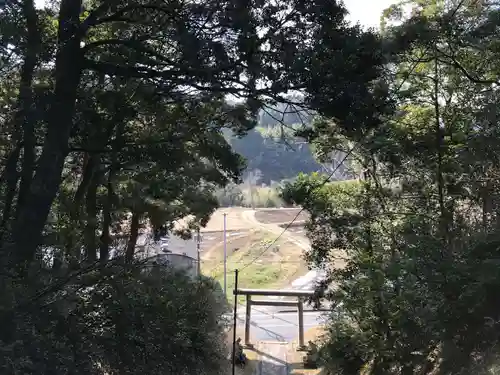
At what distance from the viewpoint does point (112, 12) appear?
3805 mm

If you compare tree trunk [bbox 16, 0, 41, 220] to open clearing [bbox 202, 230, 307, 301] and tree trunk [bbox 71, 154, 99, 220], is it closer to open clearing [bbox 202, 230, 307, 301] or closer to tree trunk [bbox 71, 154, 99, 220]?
tree trunk [bbox 71, 154, 99, 220]

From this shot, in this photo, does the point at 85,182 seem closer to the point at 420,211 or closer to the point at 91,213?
the point at 91,213

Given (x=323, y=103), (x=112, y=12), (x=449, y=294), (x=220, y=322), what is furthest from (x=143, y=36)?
(x=449, y=294)

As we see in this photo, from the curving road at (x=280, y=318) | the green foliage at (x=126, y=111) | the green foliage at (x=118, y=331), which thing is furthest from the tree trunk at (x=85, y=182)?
the curving road at (x=280, y=318)

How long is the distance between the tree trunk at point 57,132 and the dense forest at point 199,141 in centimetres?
1

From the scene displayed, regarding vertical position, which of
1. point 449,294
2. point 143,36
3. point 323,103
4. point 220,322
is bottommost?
point 220,322

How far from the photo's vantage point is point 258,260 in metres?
16.2

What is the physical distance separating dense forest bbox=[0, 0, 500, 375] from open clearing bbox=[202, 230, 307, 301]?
28.9 ft

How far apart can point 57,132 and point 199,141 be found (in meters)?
1.76

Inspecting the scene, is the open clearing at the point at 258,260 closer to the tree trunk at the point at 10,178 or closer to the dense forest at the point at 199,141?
the dense forest at the point at 199,141

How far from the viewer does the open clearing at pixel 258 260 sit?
1452 cm

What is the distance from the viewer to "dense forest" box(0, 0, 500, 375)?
3273mm

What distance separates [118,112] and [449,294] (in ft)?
10.2

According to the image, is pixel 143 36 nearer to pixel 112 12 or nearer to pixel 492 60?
pixel 112 12
